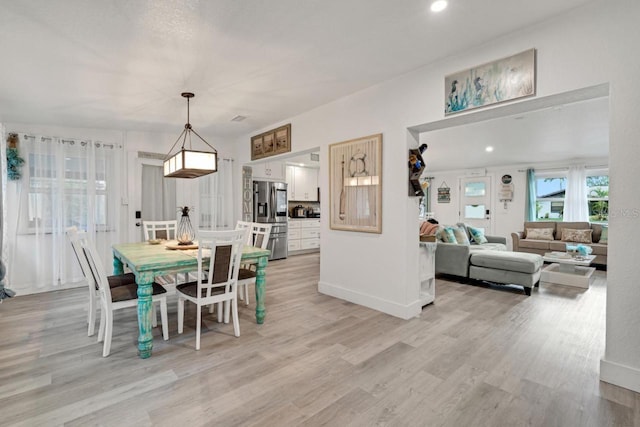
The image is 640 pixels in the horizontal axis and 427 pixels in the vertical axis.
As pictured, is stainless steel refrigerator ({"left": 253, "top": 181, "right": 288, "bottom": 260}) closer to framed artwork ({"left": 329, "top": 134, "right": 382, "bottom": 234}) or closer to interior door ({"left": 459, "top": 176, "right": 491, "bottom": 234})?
framed artwork ({"left": 329, "top": 134, "right": 382, "bottom": 234})

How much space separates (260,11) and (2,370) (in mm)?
3196

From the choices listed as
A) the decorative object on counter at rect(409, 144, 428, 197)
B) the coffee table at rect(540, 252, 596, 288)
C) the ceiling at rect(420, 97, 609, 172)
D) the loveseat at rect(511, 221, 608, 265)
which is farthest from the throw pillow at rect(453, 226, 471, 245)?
the loveseat at rect(511, 221, 608, 265)

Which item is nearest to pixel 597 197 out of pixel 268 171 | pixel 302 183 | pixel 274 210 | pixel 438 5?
pixel 302 183

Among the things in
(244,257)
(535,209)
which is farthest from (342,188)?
(535,209)

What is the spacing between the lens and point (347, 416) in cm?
175

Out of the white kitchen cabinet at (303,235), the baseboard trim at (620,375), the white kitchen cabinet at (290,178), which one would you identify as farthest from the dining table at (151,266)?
the white kitchen cabinet at (290,178)

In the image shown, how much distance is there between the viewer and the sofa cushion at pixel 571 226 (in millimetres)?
6655

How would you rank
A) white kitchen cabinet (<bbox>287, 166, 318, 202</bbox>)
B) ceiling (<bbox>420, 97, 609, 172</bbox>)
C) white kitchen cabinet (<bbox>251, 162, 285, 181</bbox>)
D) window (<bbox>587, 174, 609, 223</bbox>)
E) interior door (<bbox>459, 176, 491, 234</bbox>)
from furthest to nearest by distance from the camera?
interior door (<bbox>459, 176, 491, 234</bbox>) < white kitchen cabinet (<bbox>287, 166, 318, 202</bbox>) < window (<bbox>587, 174, 609, 223</bbox>) < white kitchen cabinet (<bbox>251, 162, 285, 181</bbox>) < ceiling (<bbox>420, 97, 609, 172</bbox>)

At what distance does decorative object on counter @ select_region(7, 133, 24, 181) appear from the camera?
413 centimetres

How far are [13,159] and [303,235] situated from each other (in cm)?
512

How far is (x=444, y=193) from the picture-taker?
9609 mm

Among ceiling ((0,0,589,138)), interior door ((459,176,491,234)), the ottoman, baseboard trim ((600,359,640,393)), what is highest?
ceiling ((0,0,589,138))

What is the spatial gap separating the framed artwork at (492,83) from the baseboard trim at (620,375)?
194 cm

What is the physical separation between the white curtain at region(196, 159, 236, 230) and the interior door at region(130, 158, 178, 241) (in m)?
0.50
